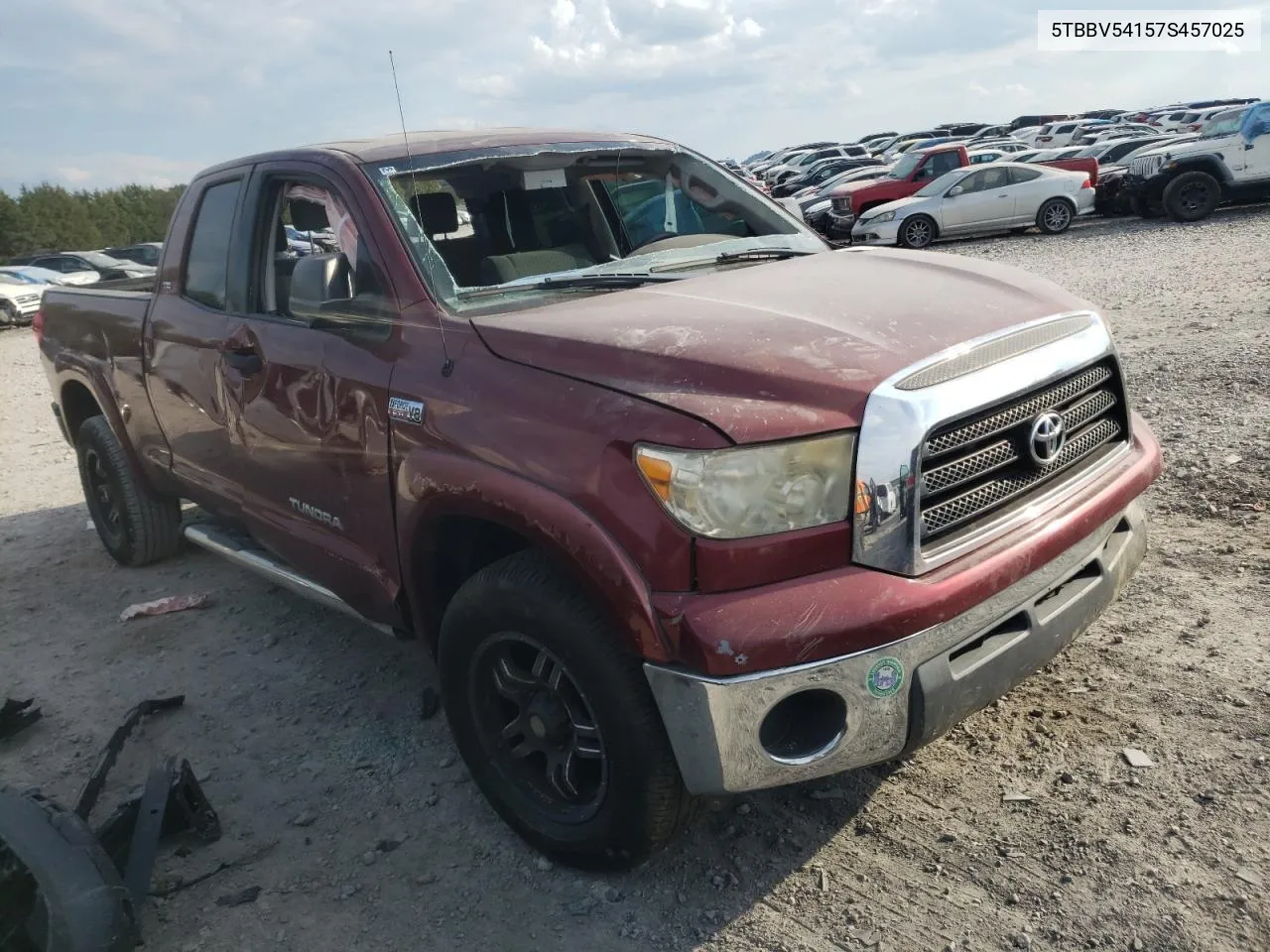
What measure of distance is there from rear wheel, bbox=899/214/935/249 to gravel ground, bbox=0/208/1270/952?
552 inches

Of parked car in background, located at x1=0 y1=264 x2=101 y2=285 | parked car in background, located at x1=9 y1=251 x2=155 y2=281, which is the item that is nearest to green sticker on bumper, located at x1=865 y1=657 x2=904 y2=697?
parked car in background, located at x1=0 y1=264 x2=101 y2=285

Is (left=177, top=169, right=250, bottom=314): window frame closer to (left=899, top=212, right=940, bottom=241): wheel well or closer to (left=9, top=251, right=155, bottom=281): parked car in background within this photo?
(left=899, top=212, right=940, bottom=241): wheel well

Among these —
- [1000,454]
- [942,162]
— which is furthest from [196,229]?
[942,162]

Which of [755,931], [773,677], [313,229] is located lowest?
[755,931]

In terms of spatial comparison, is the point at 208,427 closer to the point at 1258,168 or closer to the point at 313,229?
the point at 313,229

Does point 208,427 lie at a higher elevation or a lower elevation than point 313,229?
lower

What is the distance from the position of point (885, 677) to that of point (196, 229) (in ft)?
11.4

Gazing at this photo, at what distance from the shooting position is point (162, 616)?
15.9 feet

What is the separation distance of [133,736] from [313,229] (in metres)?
1.98

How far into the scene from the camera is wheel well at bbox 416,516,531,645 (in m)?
2.79

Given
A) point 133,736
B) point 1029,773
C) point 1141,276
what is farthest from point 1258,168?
point 133,736

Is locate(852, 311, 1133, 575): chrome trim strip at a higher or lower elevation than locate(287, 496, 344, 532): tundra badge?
higher

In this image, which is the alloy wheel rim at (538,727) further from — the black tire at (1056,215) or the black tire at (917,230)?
the black tire at (1056,215)

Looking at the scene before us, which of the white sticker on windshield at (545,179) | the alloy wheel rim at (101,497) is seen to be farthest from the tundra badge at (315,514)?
the alloy wheel rim at (101,497)
